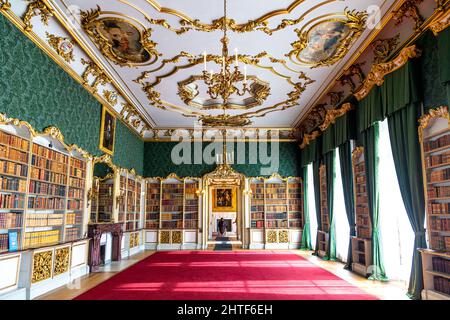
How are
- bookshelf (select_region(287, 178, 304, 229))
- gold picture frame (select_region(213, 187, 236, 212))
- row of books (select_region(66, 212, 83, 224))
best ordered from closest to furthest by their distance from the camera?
row of books (select_region(66, 212, 83, 224)) < bookshelf (select_region(287, 178, 304, 229)) < gold picture frame (select_region(213, 187, 236, 212))

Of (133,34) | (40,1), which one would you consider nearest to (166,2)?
(133,34)

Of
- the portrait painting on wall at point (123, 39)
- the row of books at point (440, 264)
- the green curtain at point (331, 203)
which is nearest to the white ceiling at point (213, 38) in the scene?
the portrait painting on wall at point (123, 39)

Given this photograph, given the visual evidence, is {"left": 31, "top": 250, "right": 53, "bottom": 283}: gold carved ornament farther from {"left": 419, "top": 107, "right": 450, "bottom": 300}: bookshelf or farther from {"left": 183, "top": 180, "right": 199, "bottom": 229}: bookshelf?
{"left": 183, "top": 180, "right": 199, "bottom": 229}: bookshelf

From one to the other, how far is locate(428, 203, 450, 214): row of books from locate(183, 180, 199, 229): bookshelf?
28.4 ft

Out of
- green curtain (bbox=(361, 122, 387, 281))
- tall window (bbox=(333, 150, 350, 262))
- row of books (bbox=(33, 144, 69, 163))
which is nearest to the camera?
row of books (bbox=(33, 144, 69, 163))

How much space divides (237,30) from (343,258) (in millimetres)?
6531

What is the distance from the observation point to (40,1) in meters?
4.56

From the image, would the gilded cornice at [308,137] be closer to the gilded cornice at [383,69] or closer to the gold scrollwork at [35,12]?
the gilded cornice at [383,69]

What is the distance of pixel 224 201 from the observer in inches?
739

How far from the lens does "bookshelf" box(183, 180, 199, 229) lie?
12258 millimetres

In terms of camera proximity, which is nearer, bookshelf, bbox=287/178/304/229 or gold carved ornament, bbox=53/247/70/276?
gold carved ornament, bbox=53/247/70/276

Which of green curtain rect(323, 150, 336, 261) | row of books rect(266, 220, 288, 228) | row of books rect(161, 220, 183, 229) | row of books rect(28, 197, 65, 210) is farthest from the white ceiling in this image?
row of books rect(161, 220, 183, 229)
